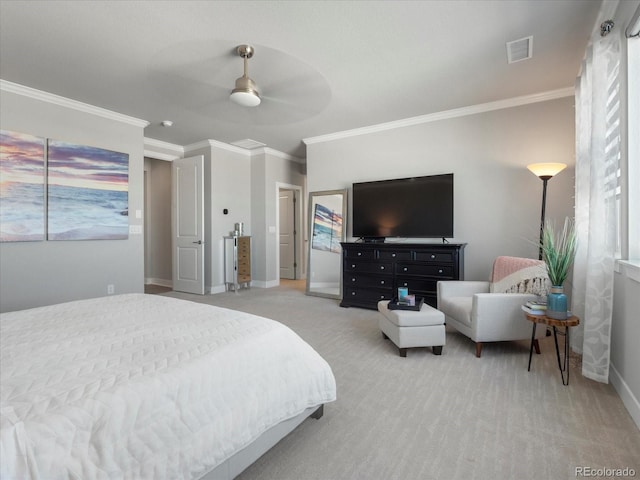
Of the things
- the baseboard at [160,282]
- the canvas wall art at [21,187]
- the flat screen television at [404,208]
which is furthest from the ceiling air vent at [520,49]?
the baseboard at [160,282]

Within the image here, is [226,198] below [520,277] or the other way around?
the other way around

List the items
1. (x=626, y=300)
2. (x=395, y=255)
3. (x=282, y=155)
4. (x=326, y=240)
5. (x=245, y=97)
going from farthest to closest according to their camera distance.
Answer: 1. (x=282, y=155)
2. (x=326, y=240)
3. (x=395, y=255)
4. (x=245, y=97)
5. (x=626, y=300)

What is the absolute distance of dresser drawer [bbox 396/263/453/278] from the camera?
3.79 m

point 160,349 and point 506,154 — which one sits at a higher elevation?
point 506,154

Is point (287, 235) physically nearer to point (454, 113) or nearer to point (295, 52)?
point (454, 113)

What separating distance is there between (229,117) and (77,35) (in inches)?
76.1

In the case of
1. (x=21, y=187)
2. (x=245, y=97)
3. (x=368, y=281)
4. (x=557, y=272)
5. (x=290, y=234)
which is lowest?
(x=368, y=281)

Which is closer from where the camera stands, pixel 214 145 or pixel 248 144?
pixel 214 145

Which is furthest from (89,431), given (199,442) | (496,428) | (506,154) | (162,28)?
(506,154)

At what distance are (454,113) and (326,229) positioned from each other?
2468 millimetres

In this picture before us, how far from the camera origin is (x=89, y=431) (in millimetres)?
874

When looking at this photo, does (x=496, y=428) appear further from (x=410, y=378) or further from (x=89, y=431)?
(x=89, y=431)

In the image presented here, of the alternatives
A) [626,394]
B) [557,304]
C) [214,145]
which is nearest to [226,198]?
[214,145]

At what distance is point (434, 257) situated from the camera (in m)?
3.88
